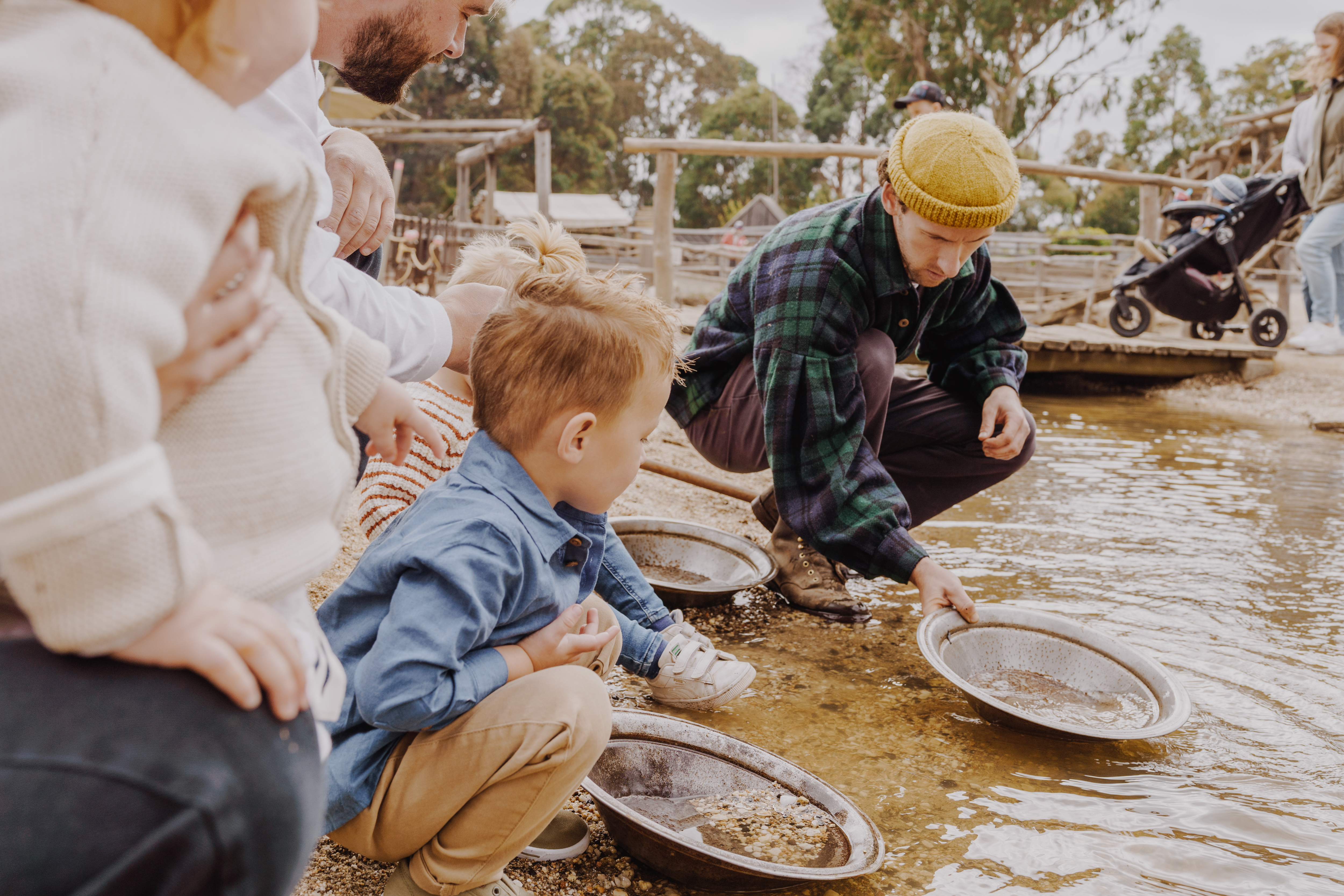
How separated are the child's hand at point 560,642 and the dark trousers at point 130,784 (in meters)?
0.58

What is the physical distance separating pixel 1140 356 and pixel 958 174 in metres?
6.29

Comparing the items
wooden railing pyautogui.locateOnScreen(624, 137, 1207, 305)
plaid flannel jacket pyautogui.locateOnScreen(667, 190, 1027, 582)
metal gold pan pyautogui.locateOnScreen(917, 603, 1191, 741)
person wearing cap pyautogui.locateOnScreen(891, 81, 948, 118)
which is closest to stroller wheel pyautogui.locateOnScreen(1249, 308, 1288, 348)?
wooden railing pyautogui.locateOnScreen(624, 137, 1207, 305)

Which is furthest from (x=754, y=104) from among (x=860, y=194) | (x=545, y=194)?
(x=860, y=194)

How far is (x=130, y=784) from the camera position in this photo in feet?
2.40

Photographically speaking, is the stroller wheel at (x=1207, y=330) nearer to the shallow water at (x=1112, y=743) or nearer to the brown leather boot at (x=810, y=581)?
the shallow water at (x=1112, y=743)

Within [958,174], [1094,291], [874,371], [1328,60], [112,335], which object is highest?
[1328,60]

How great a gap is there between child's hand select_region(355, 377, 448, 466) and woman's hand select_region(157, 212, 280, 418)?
0.21m

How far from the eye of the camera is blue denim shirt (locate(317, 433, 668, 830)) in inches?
47.9

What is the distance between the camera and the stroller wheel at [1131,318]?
848cm

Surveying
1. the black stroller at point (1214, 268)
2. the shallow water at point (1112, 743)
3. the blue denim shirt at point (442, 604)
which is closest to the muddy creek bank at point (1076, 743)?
the shallow water at point (1112, 743)

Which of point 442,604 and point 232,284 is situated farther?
point 442,604

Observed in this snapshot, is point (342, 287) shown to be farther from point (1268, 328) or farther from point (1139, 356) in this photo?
point (1268, 328)

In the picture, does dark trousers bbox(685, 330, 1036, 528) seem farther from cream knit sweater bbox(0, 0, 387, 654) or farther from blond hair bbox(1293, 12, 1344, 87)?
blond hair bbox(1293, 12, 1344, 87)

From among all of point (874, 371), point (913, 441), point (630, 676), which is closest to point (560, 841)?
point (630, 676)
